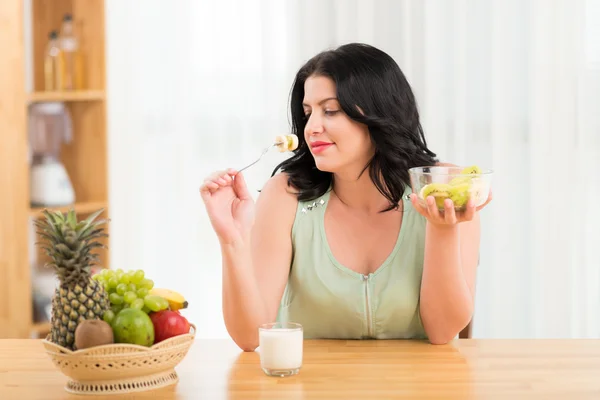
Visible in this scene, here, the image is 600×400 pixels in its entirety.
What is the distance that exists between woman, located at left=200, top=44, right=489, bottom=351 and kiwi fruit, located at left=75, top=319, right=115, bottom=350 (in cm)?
56

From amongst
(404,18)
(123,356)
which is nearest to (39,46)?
(404,18)

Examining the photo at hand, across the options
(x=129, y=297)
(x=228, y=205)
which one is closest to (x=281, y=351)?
(x=129, y=297)

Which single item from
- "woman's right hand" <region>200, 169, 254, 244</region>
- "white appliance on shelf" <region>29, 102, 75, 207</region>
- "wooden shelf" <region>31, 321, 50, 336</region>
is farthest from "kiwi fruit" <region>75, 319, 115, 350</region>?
"white appliance on shelf" <region>29, 102, 75, 207</region>

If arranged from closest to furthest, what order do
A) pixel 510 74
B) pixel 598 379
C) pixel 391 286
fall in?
pixel 598 379 → pixel 391 286 → pixel 510 74

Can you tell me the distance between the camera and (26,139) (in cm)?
311

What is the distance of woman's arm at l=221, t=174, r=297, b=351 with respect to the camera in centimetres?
195

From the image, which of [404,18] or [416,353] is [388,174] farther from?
[404,18]

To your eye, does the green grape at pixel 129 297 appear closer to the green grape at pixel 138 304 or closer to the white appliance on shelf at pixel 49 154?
the green grape at pixel 138 304

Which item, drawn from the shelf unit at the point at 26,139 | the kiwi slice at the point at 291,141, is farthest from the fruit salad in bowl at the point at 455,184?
the shelf unit at the point at 26,139

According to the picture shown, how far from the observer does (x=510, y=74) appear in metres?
3.53

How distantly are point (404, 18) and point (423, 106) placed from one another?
15.2 inches

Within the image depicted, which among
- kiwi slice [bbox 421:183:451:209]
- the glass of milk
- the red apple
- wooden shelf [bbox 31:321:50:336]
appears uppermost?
kiwi slice [bbox 421:183:451:209]

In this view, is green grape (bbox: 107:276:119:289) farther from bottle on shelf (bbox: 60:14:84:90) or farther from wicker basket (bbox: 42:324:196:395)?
bottle on shelf (bbox: 60:14:84:90)

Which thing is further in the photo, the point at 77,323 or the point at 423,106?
the point at 423,106
